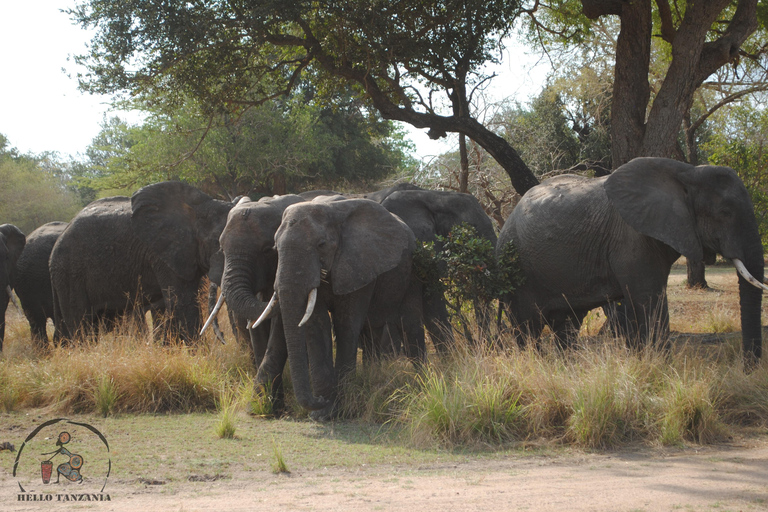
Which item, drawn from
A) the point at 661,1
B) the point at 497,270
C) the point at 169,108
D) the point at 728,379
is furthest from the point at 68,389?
the point at 661,1

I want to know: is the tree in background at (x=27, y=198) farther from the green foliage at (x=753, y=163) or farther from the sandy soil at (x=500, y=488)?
the sandy soil at (x=500, y=488)

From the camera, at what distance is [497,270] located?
9734 millimetres

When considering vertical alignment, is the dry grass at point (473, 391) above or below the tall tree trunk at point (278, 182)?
below

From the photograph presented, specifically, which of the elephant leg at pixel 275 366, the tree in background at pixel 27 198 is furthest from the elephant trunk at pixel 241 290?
the tree in background at pixel 27 198

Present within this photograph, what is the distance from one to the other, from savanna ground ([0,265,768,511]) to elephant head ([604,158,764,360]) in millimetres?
912

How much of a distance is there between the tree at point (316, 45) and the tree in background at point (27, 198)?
81.8 feet

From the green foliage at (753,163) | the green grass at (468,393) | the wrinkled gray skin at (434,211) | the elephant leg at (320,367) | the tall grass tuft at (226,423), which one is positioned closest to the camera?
the green grass at (468,393)

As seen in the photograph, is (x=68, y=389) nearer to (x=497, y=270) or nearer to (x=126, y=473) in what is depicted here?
(x=126, y=473)

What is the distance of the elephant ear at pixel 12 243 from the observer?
1242 centimetres

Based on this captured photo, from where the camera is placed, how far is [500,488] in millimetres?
5090

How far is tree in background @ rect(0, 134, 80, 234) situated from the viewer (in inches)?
1438

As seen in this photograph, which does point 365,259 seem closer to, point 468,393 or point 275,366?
point 275,366

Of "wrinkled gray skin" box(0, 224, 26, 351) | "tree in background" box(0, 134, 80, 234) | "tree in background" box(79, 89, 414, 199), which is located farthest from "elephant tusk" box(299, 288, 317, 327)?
"tree in background" box(0, 134, 80, 234)

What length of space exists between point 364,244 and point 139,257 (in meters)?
4.62
